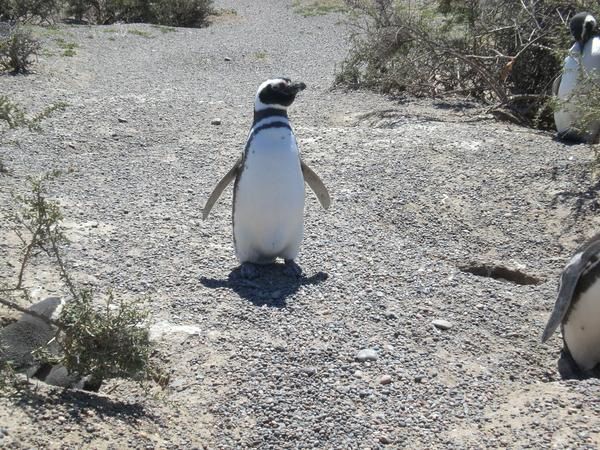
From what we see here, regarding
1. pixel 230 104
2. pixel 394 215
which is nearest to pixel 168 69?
pixel 230 104

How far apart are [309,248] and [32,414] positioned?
2.45 m

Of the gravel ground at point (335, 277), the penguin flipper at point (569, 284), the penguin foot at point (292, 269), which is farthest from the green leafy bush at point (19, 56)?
the penguin flipper at point (569, 284)

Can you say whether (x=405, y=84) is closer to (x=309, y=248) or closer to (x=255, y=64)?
(x=255, y=64)

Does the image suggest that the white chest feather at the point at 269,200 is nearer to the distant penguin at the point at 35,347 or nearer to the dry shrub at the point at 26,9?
the distant penguin at the point at 35,347

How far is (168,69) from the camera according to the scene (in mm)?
11422

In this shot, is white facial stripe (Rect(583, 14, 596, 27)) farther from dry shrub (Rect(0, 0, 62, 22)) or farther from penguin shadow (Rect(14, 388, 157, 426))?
dry shrub (Rect(0, 0, 62, 22))

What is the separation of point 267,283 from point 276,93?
1.06 metres

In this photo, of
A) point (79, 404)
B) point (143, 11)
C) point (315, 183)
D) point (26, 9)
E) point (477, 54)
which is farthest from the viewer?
point (143, 11)

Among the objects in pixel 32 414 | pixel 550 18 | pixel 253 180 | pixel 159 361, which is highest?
pixel 550 18

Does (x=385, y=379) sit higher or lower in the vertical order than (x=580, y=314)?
lower

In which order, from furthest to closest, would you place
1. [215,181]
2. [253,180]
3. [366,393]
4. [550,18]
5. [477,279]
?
[550,18] → [215,181] → [477,279] → [253,180] → [366,393]

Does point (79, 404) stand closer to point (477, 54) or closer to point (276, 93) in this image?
point (276, 93)

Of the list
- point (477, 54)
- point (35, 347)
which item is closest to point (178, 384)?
point (35, 347)

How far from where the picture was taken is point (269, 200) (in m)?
4.20
